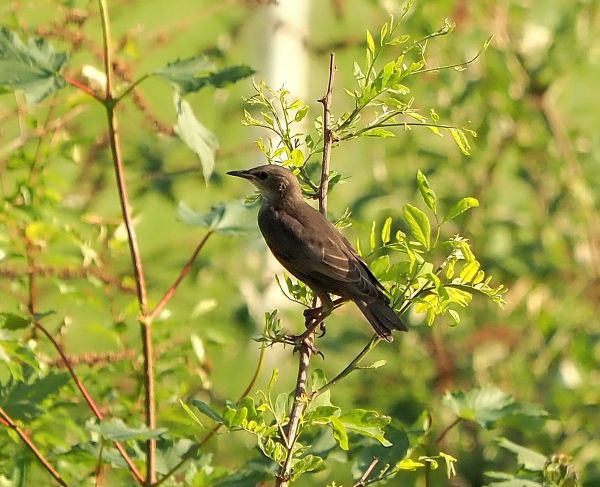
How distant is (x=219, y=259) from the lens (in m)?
5.38

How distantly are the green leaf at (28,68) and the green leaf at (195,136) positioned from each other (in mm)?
289

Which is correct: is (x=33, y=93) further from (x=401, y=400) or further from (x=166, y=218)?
(x=166, y=218)

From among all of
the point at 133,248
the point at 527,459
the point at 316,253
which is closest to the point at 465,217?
the point at 316,253

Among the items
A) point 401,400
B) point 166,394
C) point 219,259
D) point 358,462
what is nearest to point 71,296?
point 166,394

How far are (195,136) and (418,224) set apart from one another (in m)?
0.74

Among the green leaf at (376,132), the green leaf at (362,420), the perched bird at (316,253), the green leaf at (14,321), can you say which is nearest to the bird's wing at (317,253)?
the perched bird at (316,253)

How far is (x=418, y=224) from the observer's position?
2.27 meters

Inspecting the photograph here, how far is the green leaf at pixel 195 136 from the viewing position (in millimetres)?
2721

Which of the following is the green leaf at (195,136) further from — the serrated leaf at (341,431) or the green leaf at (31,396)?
the serrated leaf at (341,431)

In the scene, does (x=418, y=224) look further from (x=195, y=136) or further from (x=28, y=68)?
(x=28, y=68)

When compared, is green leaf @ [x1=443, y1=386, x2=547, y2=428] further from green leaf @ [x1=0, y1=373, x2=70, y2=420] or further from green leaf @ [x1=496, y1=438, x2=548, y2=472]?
green leaf @ [x1=0, y1=373, x2=70, y2=420]

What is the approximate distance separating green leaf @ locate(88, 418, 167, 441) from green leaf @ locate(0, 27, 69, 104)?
0.74 metres

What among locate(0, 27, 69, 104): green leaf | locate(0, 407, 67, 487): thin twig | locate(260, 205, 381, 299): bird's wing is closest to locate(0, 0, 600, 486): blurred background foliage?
locate(260, 205, 381, 299): bird's wing

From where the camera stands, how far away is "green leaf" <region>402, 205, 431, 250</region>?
2.26 meters
